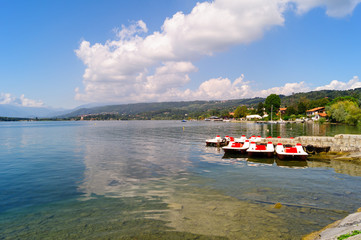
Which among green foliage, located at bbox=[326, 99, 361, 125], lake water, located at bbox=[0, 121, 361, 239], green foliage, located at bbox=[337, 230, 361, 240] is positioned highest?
green foliage, located at bbox=[326, 99, 361, 125]

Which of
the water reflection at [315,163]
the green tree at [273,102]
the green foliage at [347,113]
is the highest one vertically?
the green tree at [273,102]

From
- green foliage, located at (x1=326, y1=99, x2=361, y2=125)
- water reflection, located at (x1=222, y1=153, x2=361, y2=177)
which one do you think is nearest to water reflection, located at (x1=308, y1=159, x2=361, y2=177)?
water reflection, located at (x1=222, y1=153, x2=361, y2=177)

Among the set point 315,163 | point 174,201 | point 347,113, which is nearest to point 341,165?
point 315,163

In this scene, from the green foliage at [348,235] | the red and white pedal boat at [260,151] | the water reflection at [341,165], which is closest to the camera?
the green foliage at [348,235]

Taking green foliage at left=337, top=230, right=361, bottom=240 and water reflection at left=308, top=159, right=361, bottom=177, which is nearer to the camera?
green foliage at left=337, top=230, right=361, bottom=240

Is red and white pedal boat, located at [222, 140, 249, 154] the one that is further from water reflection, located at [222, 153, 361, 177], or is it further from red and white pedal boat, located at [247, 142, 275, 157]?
red and white pedal boat, located at [247, 142, 275, 157]

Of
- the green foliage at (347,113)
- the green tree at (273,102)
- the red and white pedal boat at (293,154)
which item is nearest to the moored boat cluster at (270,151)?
the red and white pedal boat at (293,154)

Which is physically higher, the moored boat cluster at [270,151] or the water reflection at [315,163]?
the moored boat cluster at [270,151]

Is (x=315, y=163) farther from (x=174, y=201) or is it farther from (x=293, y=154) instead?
(x=174, y=201)

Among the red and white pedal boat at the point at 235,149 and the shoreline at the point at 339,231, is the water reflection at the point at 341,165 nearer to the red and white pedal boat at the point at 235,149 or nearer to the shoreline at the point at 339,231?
the red and white pedal boat at the point at 235,149

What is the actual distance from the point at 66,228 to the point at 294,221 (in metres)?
10.8

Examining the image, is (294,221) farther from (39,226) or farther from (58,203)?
(58,203)

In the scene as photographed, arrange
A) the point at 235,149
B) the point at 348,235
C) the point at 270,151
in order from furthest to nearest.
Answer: the point at 235,149, the point at 270,151, the point at 348,235

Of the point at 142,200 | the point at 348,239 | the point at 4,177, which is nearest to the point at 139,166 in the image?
the point at 142,200
